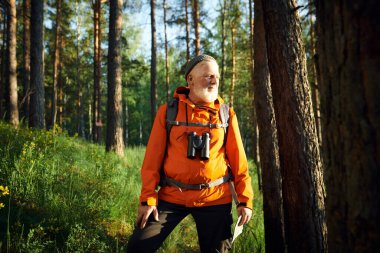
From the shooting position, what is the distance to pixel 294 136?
9.79 ft

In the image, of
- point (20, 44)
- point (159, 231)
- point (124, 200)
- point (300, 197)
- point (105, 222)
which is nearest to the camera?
point (159, 231)

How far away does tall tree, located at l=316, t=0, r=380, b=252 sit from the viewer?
1.22 m

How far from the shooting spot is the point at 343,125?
1344mm

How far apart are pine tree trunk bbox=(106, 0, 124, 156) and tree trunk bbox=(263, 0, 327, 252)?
645 cm

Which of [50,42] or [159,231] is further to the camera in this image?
[50,42]

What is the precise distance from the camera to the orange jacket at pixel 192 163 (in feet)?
7.72

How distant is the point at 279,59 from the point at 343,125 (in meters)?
1.79

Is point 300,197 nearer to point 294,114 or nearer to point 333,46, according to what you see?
point 294,114

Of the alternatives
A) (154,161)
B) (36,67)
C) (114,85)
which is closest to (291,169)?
(154,161)

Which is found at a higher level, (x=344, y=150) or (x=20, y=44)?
(x=20, y=44)

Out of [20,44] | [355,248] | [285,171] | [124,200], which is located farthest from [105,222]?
[20,44]

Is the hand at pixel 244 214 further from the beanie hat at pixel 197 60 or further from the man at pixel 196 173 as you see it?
the beanie hat at pixel 197 60

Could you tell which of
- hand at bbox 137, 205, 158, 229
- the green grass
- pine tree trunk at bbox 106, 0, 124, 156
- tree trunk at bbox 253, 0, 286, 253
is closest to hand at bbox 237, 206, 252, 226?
hand at bbox 137, 205, 158, 229

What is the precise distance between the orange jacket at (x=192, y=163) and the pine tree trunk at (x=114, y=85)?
6.52 meters
